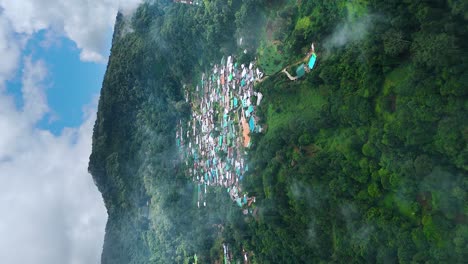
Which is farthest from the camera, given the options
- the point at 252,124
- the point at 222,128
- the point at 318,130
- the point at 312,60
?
the point at 222,128

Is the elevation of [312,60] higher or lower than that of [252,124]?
lower

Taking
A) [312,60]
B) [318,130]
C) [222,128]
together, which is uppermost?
[222,128]

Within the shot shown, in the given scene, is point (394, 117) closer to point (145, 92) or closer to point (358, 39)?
point (358, 39)

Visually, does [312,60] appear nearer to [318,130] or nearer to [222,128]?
[318,130]

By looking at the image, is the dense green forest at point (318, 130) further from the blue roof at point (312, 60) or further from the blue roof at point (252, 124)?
the blue roof at point (252, 124)

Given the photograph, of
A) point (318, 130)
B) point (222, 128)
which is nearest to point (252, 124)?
point (222, 128)

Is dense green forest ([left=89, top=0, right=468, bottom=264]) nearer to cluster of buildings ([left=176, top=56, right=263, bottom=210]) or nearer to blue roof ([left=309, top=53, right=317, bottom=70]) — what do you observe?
blue roof ([left=309, top=53, right=317, bottom=70])

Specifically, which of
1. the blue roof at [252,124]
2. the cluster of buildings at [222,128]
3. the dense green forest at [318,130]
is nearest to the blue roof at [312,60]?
the dense green forest at [318,130]
